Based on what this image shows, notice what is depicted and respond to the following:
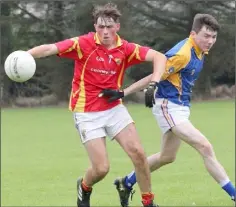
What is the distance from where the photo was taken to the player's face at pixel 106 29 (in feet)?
24.8

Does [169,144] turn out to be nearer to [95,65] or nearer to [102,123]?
[102,123]

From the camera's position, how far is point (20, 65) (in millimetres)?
7148

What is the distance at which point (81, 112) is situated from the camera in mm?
7855

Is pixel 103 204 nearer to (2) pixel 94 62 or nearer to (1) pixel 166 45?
(2) pixel 94 62

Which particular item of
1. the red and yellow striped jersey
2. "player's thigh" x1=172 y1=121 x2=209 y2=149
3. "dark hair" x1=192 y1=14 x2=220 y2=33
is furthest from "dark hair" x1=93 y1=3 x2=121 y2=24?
"player's thigh" x1=172 y1=121 x2=209 y2=149

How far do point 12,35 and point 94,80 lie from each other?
82.2 feet

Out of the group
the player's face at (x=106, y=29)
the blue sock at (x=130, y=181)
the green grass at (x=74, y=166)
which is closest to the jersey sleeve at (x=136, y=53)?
the player's face at (x=106, y=29)

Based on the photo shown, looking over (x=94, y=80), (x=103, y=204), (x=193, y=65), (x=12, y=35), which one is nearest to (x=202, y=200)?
(x=103, y=204)

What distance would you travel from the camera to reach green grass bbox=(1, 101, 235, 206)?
995 centimetres

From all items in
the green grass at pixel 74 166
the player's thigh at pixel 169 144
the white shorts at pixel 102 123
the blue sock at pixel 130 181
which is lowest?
the green grass at pixel 74 166

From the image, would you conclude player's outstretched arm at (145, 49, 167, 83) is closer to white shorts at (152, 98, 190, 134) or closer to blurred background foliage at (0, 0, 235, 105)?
white shorts at (152, 98, 190, 134)

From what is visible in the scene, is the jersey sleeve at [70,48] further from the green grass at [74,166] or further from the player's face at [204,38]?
the green grass at [74,166]

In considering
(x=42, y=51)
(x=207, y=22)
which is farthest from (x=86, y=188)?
(x=207, y=22)

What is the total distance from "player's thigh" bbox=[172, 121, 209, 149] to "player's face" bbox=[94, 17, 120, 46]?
1.44 m
